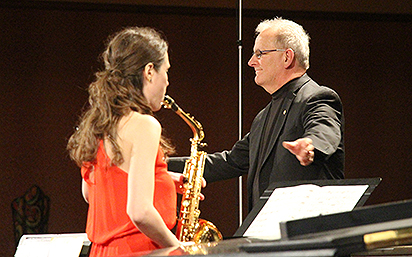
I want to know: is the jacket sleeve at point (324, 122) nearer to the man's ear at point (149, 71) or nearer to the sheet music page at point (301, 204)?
the sheet music page at point (301, 204)

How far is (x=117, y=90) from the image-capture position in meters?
1.71

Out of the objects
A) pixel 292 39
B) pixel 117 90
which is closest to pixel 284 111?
pixel 292 39

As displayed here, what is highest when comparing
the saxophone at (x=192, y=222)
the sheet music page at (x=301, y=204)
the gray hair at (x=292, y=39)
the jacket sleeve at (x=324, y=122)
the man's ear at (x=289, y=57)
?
the gray hair at (x=292, y=39)

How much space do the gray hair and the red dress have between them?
4.03 feet

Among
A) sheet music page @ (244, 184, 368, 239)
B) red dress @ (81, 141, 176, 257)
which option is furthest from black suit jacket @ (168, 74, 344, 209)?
red dress @ (81, 141, 176, 257)

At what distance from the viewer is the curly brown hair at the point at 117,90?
5.46 feet

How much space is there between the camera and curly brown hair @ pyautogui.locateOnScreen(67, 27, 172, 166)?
167cm

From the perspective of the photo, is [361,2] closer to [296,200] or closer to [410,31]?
[410,31]

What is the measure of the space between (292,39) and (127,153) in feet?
4.56

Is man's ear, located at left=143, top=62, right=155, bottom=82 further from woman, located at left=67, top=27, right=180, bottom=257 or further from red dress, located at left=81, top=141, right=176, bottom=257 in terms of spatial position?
red dress, located at left=81, top=141, right=176, bottom=257

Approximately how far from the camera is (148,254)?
119 cm

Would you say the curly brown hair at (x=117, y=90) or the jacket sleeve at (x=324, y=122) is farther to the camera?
the jacket sleeve at (x=324, y=122)

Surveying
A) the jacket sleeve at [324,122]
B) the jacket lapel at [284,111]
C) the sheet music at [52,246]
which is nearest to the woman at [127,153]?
the sheet music at [52,246]

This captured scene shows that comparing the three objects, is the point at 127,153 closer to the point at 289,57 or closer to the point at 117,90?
the point at 117,90
